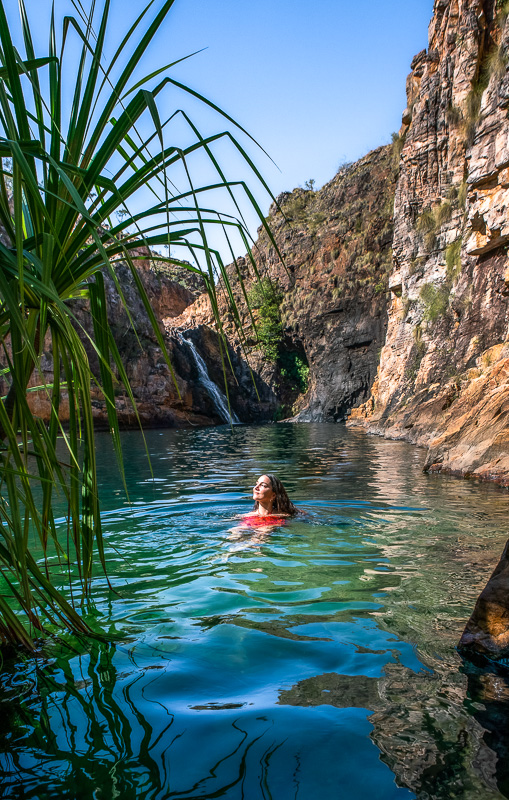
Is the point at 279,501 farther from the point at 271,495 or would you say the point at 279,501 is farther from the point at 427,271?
the point at 427,271

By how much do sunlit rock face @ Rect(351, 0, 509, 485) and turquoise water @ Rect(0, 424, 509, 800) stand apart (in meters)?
5.13

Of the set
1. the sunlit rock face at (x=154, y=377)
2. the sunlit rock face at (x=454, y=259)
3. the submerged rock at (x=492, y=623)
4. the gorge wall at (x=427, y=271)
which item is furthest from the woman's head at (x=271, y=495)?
the sunlit rock face at (x=154, y=377)

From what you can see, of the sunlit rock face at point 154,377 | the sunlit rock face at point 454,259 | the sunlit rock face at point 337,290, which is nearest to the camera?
the sunlit rock face at point 454,259

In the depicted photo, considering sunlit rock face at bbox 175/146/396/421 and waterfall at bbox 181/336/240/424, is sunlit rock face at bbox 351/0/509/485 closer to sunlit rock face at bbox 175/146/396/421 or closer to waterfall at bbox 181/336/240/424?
sunlit rock face at bbox 175/146/396/421

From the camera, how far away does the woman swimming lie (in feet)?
18.2

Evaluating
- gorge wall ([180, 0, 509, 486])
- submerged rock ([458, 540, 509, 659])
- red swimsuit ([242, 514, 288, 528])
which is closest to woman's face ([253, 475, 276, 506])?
red swimsuit ([242, 514, 288, 528])

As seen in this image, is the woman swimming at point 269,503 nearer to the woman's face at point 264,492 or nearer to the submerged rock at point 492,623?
the woman's face at point 264,492

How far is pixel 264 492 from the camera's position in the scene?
555 centimetres

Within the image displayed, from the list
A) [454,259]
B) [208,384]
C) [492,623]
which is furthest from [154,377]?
[492,623]

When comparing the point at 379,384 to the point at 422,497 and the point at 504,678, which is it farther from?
the point at 504,678

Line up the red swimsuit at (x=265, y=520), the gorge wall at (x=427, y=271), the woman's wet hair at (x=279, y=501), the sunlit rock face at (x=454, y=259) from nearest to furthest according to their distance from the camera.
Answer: the red swimsuit at (x=265, y=520), the woman's wet hair at (x=279, y=501), the sunlit rock face at (x=454, y=259), the gorge wall at (x=427, y=271)

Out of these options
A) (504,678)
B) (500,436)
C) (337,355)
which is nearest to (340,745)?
(504,678)

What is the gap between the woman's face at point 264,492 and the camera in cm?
555

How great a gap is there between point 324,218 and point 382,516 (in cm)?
3445
